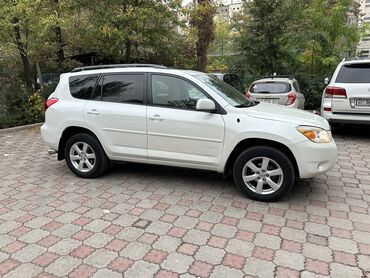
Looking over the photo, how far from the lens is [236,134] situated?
425 centimetres

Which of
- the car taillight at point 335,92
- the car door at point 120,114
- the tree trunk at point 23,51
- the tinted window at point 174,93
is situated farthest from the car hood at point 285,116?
the tree trunk at point 23,51

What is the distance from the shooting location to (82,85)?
5.21 meters

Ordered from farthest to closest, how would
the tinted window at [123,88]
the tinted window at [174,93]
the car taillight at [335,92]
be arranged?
the car taillight at [335,92] < the tinted window at [123,88] < the tinted window at [174,93]

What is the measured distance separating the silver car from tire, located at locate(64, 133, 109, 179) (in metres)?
5.45

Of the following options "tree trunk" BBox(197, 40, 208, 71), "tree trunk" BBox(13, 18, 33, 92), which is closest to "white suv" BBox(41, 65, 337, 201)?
"tree trunk" BBox(13, 18, 33, 92)

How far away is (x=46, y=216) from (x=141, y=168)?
6.54ft

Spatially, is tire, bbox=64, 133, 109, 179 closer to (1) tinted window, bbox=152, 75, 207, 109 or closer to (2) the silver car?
(1) tinted window, bbox=152, 75, 207, 109

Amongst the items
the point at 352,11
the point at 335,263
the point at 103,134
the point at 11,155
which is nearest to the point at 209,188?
the point at 103,134

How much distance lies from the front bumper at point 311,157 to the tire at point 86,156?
8.89 ft

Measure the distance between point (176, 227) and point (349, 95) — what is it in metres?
5.31

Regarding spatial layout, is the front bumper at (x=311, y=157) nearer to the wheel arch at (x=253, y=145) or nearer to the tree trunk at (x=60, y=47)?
the wheel arch at (x=253, y=145)

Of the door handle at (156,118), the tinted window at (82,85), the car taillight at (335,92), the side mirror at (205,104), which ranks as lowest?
the door handle at (156,118)

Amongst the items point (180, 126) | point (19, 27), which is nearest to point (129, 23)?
point (19, 27)

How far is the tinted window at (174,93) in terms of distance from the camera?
454cm
